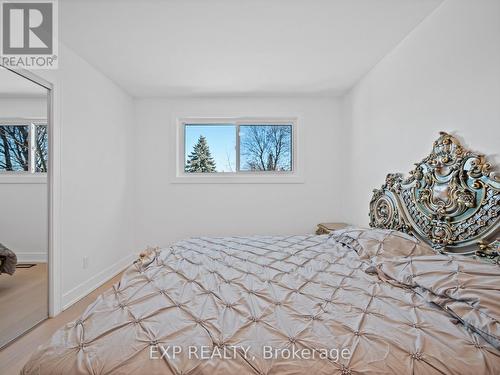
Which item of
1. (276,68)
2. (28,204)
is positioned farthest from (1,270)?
(276,68)

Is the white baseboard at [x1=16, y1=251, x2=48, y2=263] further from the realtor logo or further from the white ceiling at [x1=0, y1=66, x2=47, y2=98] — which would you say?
the realtor logo

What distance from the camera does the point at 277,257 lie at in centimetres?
195

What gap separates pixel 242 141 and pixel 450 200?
113 inches

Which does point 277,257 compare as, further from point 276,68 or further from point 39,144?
point 39,144

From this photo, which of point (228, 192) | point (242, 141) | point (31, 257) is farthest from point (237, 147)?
point (31, 257)

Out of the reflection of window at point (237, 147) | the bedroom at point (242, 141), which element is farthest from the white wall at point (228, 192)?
the reflection of window at point (237, 147)

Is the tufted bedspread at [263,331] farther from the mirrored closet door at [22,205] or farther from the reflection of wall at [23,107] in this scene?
the reflection of wall at [23,107]

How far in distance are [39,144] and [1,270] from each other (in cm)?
108

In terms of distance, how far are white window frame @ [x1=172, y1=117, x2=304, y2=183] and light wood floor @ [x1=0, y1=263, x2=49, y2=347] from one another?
194cm

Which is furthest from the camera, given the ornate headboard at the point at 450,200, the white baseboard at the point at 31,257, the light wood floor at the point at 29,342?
the white baseboard at the point at 31,257

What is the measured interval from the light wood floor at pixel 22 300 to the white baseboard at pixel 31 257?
44mm

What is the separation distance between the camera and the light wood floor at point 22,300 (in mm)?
1978

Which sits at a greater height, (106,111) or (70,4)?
(70,4)

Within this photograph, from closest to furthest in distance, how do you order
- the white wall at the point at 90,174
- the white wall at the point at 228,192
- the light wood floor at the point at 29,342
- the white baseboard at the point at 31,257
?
the light wood floor at the point at 29,342 < the white baseboard at the point at 31,257 < the white wall at the point at 90,174 < the white wall at the point at 228,192
